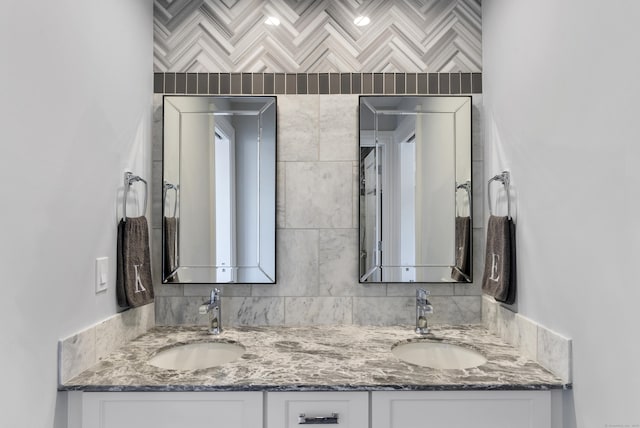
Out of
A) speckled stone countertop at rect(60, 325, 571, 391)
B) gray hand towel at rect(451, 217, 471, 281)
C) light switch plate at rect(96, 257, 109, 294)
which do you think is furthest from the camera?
gray hand towel at rect(451, 217, 471, 281)

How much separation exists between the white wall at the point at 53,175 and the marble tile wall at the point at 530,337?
1.56 meters

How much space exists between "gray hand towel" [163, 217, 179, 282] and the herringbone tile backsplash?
0.75m

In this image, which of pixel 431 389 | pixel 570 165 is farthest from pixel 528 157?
pixel 431 389

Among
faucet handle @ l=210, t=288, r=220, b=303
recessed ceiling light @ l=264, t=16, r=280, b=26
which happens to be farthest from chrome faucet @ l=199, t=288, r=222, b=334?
recessed ceiling light @ l=264, t=16, r=280, b=26

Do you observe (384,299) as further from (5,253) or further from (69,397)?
(5,253)

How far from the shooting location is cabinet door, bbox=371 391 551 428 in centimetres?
124

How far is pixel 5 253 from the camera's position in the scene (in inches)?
39.1

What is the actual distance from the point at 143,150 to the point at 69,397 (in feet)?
3.40

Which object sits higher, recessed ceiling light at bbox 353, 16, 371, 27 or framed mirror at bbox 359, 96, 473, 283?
recessed ceiling light at bbox 353, 16, 371, 27

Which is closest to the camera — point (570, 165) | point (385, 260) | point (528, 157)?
point (570, 165)

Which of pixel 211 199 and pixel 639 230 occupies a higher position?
pixel 211 199

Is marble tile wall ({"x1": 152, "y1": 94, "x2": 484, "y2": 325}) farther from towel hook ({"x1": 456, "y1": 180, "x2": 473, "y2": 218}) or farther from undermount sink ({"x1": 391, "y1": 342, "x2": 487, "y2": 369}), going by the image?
undermount sink ({"x1": 391, "y1": 342, "x2": 487, "y2": 369})

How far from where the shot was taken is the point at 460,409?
4.08 ft

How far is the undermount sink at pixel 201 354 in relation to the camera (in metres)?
1.64
